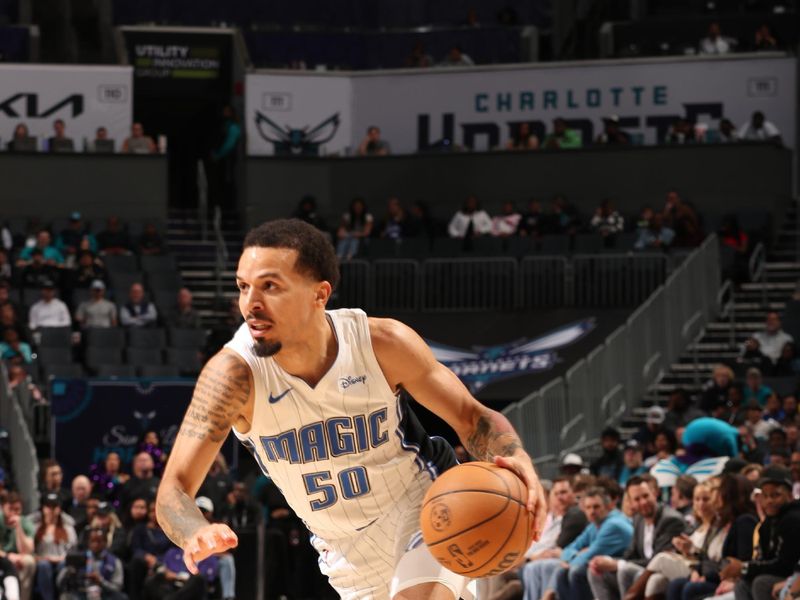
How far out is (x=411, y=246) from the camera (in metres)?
26.9

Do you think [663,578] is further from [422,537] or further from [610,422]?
[610,422]

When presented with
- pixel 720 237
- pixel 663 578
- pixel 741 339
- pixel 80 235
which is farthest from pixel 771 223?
pixel 663 578

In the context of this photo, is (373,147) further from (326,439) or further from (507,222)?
(326,439)

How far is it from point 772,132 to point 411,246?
6.78 metres

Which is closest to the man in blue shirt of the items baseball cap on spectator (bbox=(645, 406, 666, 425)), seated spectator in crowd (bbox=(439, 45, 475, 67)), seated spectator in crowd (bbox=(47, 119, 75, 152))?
baseball cap on spectator (bbox=(645, 406, 666, 425))

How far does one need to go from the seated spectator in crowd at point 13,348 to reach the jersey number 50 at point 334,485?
16141 millimetres

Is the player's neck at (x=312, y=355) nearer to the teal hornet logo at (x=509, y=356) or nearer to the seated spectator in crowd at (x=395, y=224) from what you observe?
the teal hornet logo at (x=509, y=356)

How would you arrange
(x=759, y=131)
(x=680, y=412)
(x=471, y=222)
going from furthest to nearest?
1. (x=759, y=131)
2. (x=471, y=222)
3. (x=680, y=412)

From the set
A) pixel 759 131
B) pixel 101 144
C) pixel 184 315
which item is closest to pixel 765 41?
pixel 759 131

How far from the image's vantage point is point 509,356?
24766mm

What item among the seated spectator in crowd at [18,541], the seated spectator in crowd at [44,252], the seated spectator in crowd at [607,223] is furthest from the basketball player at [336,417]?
the seated spectator in crowd at [607,223]

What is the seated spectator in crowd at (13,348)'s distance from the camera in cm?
2214

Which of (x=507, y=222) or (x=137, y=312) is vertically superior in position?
(x=507, y=222)

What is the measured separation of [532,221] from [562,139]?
2.84 meters
